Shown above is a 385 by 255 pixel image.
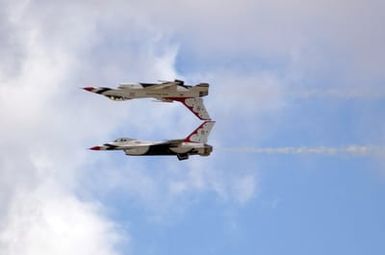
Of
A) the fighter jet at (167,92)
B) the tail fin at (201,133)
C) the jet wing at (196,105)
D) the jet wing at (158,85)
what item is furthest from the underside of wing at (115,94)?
the tail fin at (201,133)


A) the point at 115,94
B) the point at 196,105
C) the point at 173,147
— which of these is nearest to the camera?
the point at 173,147

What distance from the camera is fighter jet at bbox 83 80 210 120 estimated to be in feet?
574

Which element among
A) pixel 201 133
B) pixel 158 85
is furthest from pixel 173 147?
pixel 158 85

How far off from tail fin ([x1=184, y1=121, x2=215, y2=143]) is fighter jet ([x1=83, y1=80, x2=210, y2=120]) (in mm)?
5099

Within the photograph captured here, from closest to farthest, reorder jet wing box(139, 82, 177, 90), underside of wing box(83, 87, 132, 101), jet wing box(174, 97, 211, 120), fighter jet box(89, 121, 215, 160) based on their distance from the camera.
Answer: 1. fighter jet box(89, 121, 215, 160)
2. jet wing box(139, 82, 177, 90)
3. underside of wing box(83, 87, 132, 101)
4. jet wing box(174, 97, 211, 120)

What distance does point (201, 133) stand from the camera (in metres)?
168

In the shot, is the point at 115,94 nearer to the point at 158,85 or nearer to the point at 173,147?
the point at 158,85

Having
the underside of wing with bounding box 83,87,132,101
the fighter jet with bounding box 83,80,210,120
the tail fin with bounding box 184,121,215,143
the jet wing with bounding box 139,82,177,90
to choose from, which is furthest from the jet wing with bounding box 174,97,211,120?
the underside of wing with bounding box 83,87,132,101

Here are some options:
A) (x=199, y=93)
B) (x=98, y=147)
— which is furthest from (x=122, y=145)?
(x=199, y=93)

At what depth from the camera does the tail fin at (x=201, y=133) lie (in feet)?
547

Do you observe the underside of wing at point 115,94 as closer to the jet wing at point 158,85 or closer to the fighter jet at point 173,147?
the jet wing at point 158,85

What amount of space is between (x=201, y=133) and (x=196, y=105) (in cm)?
979

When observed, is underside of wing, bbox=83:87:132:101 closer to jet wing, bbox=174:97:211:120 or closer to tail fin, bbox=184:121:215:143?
jet wing, bbox=174:97:211:120

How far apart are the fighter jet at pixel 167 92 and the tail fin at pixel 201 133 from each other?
5.10 metres
